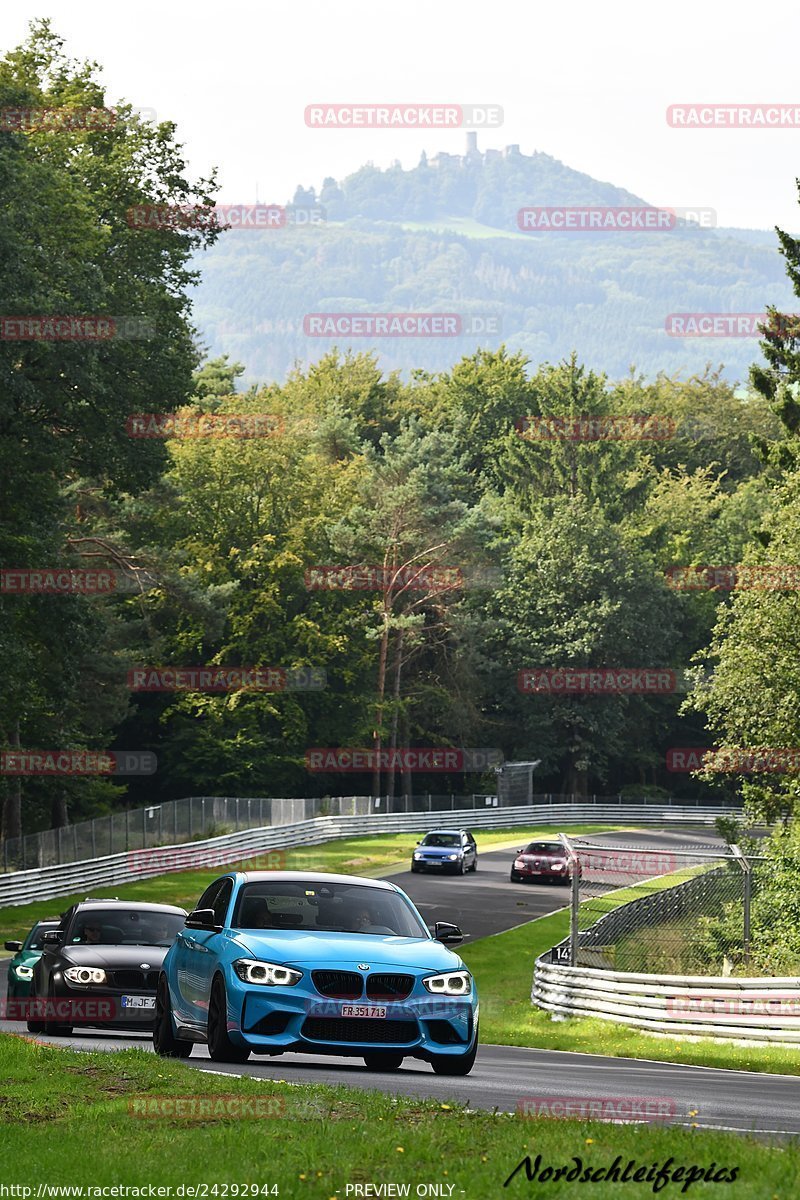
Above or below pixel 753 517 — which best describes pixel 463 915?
below

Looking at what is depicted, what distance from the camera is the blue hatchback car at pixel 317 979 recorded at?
12609 mm

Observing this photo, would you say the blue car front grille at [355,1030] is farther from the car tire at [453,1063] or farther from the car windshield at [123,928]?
the car windshield at [123,928]

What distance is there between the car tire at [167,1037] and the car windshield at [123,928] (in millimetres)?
4566

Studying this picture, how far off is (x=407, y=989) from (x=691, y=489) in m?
100

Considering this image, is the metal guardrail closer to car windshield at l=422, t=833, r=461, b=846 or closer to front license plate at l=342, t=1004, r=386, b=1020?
car windshield at l=422, t=833, r=461, b=846

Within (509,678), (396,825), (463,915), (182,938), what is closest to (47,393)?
(463,915)

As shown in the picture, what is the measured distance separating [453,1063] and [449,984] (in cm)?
85

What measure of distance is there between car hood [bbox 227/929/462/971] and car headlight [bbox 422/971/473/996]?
0.22 feet

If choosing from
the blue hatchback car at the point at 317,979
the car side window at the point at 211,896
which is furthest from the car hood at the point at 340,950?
the car side window at the point at 211,896

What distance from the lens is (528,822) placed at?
88.4 meters

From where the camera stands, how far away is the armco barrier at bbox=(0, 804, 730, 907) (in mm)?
45031

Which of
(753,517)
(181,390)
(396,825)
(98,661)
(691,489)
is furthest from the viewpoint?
(691,489)

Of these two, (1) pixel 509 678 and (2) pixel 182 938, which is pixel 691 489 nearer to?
(1) pixel 509 678

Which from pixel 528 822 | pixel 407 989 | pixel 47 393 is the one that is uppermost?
pixel 47 393
